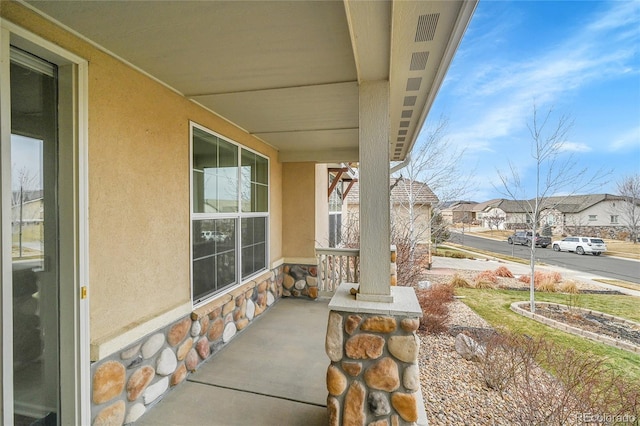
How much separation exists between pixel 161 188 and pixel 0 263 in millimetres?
1249

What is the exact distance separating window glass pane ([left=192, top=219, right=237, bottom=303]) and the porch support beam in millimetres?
1991

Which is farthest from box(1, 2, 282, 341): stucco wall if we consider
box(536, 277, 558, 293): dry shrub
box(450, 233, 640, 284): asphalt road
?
box(450, 233, 640, 284): asphalt road

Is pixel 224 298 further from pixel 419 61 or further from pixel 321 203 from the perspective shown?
pixel 321 203

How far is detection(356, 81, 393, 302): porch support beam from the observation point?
221 cm

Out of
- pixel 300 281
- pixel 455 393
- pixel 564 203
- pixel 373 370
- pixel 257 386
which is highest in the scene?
pixel 564 203

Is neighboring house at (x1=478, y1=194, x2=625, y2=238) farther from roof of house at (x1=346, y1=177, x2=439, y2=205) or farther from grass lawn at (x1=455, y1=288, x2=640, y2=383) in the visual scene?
grass lawn at (x1=455, y1=288, x2=640, y2=383)

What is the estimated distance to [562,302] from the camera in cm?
763

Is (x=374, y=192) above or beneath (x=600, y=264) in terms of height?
above

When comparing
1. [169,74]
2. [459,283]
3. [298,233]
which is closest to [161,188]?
[169,74]

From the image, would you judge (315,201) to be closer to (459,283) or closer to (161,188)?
(161,188)

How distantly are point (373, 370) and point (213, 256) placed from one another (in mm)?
2390

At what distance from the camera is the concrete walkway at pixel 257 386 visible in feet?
7.88

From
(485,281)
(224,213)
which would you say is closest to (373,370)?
(224,213)

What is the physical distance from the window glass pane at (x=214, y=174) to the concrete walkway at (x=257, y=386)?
1.78 meters
